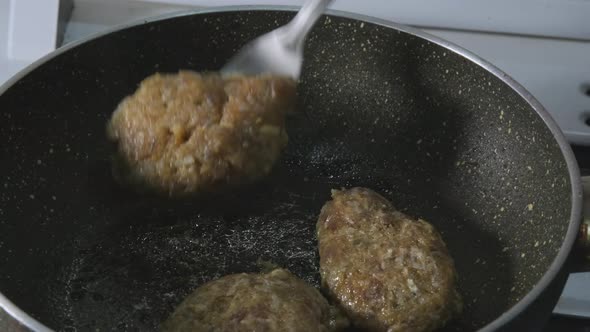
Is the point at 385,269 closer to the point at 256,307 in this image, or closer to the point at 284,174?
the point at 256,307

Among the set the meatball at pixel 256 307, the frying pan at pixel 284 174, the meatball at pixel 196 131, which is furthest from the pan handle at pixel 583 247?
the meatball at pixel 196 131

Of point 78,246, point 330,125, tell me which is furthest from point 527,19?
point 78,246

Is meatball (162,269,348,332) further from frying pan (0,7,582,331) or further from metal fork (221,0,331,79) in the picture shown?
metal fork (221,0,331,79)

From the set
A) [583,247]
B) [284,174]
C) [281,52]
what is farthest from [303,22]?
[583,247]

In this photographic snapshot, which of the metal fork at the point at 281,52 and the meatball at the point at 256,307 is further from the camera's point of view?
the metal fork at the point at 281,52

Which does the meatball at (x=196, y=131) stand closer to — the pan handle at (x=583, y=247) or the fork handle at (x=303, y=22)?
the fork handle at (x=303, y=22)

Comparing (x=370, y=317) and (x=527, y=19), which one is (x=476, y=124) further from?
(x=370, y=317)
